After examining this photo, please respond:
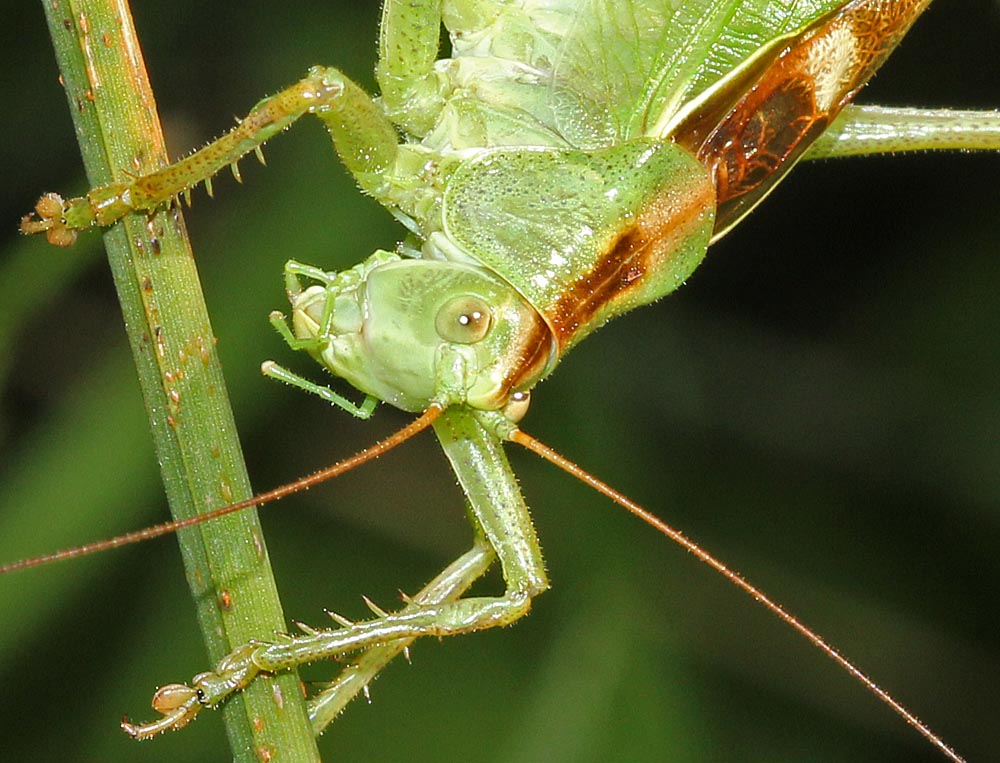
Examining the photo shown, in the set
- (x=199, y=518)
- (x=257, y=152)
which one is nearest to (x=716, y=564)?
(x=199, y=518)

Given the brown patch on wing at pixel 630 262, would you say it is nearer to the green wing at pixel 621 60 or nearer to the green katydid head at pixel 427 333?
the green katydid head at pixel 427 333

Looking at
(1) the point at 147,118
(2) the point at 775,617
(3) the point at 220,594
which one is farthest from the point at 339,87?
(2) the point at 775,617

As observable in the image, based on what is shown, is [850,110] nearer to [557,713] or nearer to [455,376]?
[455,376]

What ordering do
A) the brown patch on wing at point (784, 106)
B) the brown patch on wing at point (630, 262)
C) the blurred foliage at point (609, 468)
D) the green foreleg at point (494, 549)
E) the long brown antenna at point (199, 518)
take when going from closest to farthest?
the long brown antenna at point (199, 518) → the green foreleg at point (494, 549) → the brown patch on wing at point (630, 262) → the brown patch on wing at point (784, 106) → the blurred foliage at point (609, 468)

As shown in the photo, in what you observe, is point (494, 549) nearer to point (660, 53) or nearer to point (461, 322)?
point (461, 322)

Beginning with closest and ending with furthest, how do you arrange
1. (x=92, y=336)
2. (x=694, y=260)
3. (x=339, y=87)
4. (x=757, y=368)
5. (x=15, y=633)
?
(x=339, y=87) < (x=694, y=260) < (x=15, y=633) < (x=92, y=336) < (x=757, y=368)

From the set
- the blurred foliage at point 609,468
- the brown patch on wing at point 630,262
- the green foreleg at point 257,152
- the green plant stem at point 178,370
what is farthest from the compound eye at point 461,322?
the blurred foliage at point 609,468

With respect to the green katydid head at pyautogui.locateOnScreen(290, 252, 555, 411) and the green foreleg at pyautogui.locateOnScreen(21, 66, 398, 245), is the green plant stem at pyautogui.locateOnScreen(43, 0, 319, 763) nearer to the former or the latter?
the green foreleg at pyautogui.locateOnScreen(21, 66, 398, 245)

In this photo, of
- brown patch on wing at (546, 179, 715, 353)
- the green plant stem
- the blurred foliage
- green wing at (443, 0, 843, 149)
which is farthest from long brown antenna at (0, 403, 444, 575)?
the blurred foliage
